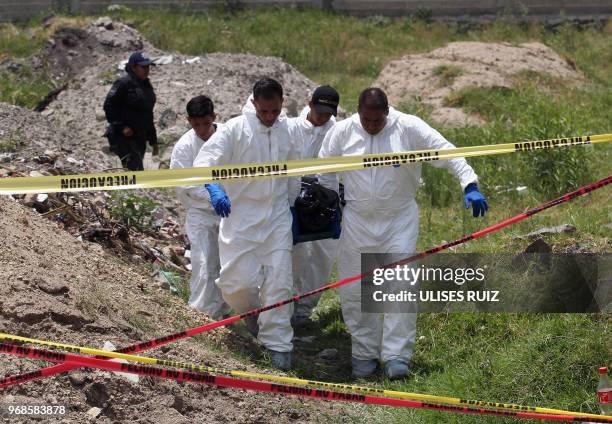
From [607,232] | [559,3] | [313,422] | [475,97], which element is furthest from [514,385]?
[559,3]

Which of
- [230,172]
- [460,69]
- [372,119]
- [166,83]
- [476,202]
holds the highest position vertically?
[460,69]

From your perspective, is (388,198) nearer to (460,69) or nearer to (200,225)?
(200,225)

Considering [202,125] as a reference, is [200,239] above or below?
below

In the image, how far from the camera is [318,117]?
8445mm

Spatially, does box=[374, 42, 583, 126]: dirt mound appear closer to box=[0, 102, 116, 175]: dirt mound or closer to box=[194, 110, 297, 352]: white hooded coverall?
box=[0, 102, 116, 175]: dirt mound

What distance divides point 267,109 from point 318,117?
1.15 meters

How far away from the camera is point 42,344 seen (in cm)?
530

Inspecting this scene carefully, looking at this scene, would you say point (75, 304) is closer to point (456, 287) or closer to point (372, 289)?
point (372, 289)

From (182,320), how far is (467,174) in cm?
220

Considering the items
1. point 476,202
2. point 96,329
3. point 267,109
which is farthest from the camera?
point 267,109

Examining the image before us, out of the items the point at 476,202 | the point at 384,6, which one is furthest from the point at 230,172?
the point at 384,6

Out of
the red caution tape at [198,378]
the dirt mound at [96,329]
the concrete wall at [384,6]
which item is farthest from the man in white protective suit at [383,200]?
the concrete wall at [384,6]

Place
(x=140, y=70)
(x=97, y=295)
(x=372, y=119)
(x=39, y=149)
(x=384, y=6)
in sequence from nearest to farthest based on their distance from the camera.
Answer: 1. (x=97, y=295)
2. (x=372, y=119)
3. (x=39, y=149)
4. (x=140, y=70)
5. (x=384, y=6)

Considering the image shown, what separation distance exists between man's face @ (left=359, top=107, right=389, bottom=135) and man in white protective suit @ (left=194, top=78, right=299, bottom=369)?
A: 578 mm
